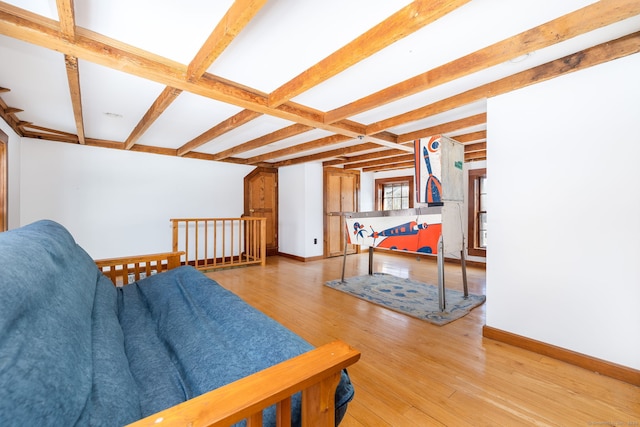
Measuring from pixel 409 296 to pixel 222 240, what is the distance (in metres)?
3.63

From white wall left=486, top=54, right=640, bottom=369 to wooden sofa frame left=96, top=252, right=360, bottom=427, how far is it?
1.98 m

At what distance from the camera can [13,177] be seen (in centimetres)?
330

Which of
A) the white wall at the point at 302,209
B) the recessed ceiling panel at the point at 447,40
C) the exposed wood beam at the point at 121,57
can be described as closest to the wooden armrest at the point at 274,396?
the recessed ceiling panel at the point at 447,40

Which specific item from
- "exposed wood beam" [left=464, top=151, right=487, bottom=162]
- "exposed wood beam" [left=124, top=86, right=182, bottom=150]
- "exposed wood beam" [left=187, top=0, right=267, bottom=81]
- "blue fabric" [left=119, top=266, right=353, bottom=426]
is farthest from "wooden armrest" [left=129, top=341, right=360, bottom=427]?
"exposed wood beam" [left=464, top=151, right=487, bottom=162]

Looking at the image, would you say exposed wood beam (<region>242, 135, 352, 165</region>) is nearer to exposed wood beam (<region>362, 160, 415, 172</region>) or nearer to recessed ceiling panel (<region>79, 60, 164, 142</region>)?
recessed ceiling panel (<region>79, 60, 164, 142</region>)

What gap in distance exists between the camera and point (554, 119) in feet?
6.34

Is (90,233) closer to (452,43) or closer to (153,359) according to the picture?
(153,359)

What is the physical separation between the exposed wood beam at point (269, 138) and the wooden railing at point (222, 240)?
1246mm

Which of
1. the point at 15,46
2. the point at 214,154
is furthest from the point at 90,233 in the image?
the point at 15,46

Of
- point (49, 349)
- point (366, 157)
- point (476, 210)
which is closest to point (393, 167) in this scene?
point (366, 157)

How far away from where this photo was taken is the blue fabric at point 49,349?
533mm

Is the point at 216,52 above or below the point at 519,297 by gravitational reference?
above

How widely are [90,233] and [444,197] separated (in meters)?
5.16

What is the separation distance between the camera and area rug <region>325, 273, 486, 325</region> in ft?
8.98
